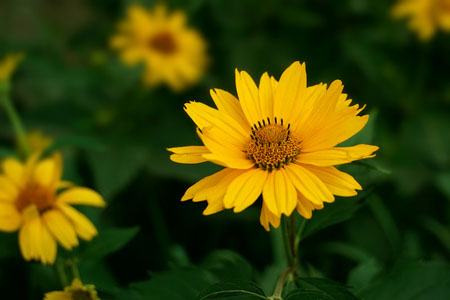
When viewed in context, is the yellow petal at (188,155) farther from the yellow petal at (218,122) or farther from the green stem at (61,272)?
the green stem at (61,272)

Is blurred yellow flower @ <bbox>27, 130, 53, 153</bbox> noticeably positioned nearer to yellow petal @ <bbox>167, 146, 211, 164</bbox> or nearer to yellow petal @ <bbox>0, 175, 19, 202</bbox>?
yellow petal @ <bbox>0, 175, 19, 202</bbox>

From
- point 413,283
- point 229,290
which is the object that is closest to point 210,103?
point 413,283

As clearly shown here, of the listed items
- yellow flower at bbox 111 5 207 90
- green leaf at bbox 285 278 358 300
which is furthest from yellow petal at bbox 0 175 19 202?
Answer: yellow flower at bbox 111 5 207 90

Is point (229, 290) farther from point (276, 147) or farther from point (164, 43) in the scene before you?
point (164, 43)

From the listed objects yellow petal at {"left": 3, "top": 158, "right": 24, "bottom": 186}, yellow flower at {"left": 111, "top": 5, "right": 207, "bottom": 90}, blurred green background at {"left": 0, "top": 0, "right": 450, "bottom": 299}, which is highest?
yellow flower at {"left": 111, "top": 5, "right": 207, "bottom": 90}

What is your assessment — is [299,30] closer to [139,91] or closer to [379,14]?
[379,14]

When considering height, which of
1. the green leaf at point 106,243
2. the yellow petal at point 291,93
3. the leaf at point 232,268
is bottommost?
the leaf at point 232,268

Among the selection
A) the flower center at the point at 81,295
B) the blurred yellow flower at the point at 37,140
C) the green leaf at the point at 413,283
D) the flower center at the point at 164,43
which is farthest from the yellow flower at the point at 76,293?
the flower center at the point at 164,43

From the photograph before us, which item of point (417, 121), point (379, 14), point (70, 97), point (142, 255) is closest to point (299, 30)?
point (379, 14)
